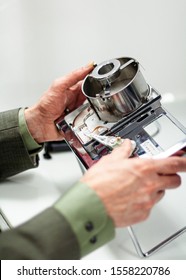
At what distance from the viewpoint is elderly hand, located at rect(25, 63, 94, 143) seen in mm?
975

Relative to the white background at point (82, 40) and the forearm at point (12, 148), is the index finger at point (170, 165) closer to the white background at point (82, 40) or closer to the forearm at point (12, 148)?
the forearm at point (12, 148)

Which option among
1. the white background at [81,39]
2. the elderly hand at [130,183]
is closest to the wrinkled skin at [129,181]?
the elderly hand at [130,183]

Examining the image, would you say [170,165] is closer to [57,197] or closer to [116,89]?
[116,89]

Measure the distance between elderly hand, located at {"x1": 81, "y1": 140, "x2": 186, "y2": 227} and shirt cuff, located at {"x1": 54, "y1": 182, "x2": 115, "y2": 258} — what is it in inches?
0.4

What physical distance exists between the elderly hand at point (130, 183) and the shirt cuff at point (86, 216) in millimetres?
11

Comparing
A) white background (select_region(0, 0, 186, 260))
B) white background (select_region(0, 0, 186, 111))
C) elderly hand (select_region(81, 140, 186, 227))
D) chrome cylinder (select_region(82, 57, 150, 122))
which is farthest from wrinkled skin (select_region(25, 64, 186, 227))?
white background (select_region(0, 0, 186, 111))

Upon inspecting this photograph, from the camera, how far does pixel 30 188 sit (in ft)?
3.31

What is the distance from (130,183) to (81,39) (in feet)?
2.71

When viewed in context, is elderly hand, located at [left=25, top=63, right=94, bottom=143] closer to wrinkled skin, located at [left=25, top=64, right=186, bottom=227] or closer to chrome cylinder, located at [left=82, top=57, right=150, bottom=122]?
chrome cylinder, located at [left=82, top=57, right=150, bottom=122]

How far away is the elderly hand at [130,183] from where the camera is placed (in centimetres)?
59

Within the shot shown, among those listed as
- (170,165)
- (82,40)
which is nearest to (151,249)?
(170,165)

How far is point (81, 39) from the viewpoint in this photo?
1.33m
